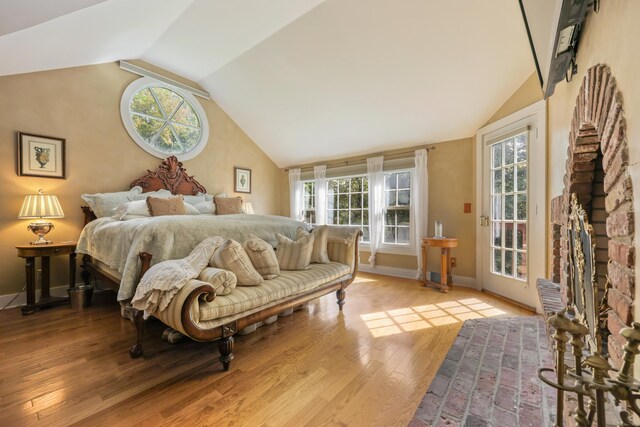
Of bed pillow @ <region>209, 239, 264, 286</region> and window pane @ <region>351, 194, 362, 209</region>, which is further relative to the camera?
window pane @ <region>351, 194, 362, 209</region>

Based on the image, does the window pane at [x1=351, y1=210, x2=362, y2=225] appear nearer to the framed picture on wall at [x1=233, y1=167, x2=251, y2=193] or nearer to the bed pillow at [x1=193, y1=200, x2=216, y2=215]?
the framed picture on wall at [x1=233, y1=167, x2=251, y2=193]

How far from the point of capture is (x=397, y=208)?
4.28 m

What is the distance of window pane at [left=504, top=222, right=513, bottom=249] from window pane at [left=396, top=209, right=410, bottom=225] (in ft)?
4.47

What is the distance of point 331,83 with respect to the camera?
3.44 meters

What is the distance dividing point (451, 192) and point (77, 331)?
172 inches

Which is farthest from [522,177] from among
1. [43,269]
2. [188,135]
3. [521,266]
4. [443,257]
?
[43,269]

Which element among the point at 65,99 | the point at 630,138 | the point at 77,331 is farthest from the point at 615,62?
the point at 65,99

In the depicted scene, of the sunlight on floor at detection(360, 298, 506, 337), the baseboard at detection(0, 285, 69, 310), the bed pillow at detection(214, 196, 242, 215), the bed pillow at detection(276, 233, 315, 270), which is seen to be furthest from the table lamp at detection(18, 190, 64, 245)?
the sunlight on floor at detection(360, 298, 506, 337)

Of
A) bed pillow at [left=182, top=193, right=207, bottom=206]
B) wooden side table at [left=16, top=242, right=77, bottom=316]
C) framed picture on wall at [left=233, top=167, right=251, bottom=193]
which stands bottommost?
wooden side table at [left=16, top=242, right=77, bottom=316]

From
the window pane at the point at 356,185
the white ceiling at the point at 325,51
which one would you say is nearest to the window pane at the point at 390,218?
the window pane at the point at 356,185

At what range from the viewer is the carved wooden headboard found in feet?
12.2

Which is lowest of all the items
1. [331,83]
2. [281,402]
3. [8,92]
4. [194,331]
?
[281,402]

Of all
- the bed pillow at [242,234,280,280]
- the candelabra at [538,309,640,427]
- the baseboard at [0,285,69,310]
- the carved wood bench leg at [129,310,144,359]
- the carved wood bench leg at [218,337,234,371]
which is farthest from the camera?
the baseboard at [0,285,69,310]

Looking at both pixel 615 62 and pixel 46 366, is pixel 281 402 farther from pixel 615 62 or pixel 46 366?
pixel 615 62
